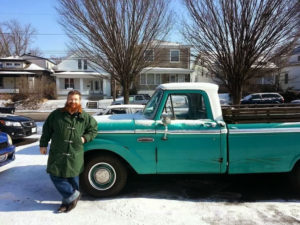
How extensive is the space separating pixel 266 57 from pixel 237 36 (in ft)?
4.43

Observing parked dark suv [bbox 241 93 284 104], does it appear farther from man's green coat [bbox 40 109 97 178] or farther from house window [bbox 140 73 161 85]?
man's green coat [bbox 40 109 97 178]

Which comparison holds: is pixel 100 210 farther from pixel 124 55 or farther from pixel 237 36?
pixel 124 55

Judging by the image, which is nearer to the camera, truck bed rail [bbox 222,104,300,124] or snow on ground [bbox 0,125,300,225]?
snow on ground [bbox 0,125,300,225]

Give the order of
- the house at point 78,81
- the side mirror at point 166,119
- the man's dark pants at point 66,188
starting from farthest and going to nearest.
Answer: the house at point 78,81 → the side mirror at point 166,119 → the man's dark pants at point 66,188

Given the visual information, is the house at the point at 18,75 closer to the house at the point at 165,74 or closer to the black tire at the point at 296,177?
the house at the point at 165,74

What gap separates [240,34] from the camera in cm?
814

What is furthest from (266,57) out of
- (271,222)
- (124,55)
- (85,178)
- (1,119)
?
(1,119)

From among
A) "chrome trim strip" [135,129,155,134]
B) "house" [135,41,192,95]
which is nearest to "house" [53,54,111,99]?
"house" [135,41,192,95]

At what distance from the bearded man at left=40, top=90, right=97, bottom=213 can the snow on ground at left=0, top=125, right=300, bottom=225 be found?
12.6 inches

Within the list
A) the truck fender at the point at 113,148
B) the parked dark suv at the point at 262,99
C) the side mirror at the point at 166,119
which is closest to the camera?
the side mirror at the point at 166,119

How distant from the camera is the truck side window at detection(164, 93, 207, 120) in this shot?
14.0 ft

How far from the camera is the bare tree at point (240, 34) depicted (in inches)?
A: 303

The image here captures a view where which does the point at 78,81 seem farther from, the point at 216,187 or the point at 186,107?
the point at 216,187

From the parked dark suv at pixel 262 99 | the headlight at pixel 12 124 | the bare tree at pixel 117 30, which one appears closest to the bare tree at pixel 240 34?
the bare tree at pixel 117 30
